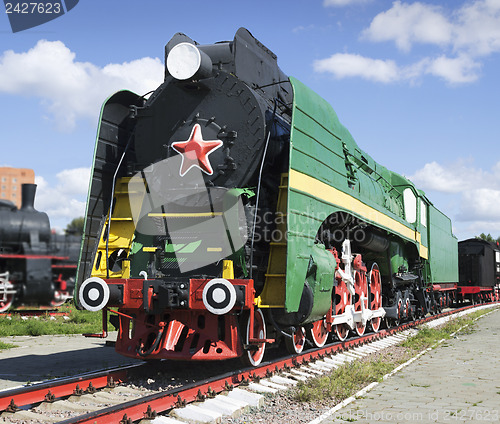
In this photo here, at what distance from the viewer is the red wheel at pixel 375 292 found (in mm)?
10618

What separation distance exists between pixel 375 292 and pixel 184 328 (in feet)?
18.5

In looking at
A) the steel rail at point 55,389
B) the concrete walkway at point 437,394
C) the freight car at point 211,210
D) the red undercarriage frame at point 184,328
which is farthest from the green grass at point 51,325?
the concrete walkway at point 437,394

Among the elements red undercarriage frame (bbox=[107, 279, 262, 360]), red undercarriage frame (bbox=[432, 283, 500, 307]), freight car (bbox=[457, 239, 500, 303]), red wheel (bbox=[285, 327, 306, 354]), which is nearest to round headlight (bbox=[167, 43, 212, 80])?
red undercarriage frame (bbox=[107, 279, 262, 360])

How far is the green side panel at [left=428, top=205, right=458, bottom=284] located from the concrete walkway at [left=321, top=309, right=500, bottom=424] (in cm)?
666

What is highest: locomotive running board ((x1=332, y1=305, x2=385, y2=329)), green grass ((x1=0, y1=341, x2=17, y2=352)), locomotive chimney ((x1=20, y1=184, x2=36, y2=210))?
locomotive chimney ((x1=20, y1=184, x2=36, y2=210))

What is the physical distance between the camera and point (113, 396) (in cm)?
526

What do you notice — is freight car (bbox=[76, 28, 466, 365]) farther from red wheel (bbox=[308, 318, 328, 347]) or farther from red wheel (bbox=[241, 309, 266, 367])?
red wheel (bbox=[308, 318, 328, 347])

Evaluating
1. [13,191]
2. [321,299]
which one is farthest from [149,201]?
[13,191]

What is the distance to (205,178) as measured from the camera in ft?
21.0

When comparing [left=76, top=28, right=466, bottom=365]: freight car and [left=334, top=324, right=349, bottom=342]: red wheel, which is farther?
[left=334, top=324, right=349, bottom=342]: red wheel

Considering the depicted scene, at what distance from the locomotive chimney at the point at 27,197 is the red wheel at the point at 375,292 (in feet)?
31.5

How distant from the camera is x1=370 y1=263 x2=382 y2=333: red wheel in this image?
34.8 ft

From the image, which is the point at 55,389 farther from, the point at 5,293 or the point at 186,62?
the point at 5,293

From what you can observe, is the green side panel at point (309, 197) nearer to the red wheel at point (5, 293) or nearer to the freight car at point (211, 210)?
the freight car at point (211, 210)
